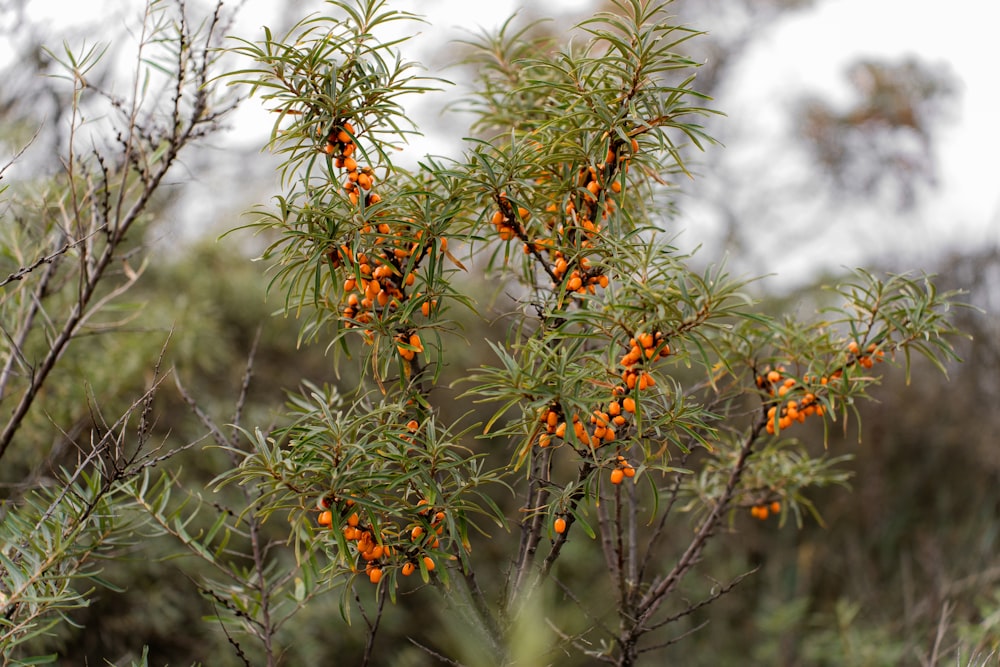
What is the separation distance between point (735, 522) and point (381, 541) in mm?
3426

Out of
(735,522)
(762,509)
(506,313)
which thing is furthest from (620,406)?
(735,522)

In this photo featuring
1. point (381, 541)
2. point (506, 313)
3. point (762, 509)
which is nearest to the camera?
point (381, 541)

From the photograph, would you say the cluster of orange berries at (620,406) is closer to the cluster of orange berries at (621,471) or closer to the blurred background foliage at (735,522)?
the cluster of orange berries at (621,471)

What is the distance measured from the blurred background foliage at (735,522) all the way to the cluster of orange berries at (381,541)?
3.85 feet

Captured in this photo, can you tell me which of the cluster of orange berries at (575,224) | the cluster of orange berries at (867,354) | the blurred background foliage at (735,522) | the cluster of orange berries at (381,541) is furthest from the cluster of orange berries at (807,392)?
the blurred background foliage at (735,522)

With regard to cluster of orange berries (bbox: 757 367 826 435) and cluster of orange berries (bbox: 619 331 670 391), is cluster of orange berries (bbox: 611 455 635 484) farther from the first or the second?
cluster of orange berries (bbox: 757 367 826 435)

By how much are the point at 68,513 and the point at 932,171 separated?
22.1 ft

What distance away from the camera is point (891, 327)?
1034 millimetres

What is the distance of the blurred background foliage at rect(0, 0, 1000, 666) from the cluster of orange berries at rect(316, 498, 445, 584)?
1172 mm

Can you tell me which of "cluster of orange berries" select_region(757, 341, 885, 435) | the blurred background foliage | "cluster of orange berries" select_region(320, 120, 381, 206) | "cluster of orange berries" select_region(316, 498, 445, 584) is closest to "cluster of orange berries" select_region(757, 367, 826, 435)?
"cluster of orange berries" select_region(757, 341, 885, 435)

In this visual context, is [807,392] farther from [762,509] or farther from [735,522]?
[735,522]

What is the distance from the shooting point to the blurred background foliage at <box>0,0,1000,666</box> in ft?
6.79

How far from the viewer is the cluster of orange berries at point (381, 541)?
842 mm

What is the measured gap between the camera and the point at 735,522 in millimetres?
3865
